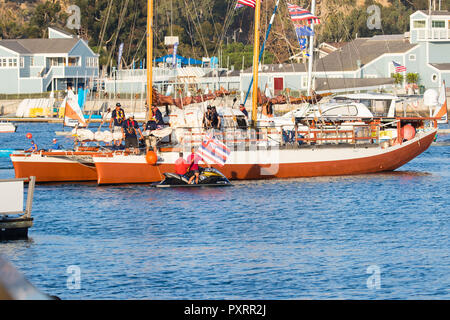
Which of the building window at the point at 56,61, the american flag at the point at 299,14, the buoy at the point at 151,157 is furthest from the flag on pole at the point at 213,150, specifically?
the building window at the point at 56,61

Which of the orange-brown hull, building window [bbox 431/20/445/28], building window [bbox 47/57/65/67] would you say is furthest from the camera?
building window [bbox 47/57/65/67]

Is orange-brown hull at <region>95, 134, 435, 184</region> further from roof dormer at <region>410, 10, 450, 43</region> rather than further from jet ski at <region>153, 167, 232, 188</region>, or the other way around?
roof dormer at <region>410, 10, 450, 43</region>

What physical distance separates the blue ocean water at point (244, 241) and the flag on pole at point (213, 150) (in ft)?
5.35

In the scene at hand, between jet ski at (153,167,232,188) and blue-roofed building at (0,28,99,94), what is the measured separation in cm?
7780

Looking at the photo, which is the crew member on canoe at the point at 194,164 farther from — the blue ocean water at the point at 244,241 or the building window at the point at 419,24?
the building window at the point at 419,24

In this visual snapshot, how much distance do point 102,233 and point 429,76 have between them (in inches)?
3189

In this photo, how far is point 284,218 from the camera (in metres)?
27.6

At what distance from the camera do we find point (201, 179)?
34375mm

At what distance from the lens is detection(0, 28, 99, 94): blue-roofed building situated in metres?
111

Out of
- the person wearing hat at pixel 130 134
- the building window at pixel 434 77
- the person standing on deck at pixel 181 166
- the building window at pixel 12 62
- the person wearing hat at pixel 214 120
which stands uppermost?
the building window at pixel 12 62

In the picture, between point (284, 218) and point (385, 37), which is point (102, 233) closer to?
point (284, 218)

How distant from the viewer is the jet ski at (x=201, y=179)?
33969 mm

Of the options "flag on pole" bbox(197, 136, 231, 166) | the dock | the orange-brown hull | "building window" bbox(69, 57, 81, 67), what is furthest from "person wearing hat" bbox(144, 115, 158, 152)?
"building window" bbox(69, 57, 81, 67)

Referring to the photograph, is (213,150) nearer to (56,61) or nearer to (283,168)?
(283,168)
